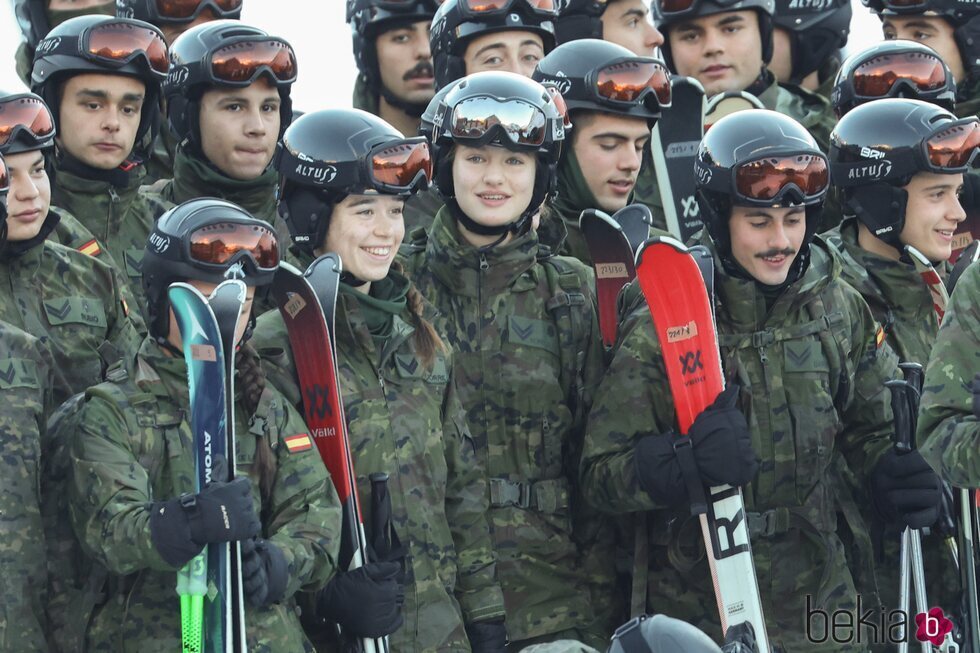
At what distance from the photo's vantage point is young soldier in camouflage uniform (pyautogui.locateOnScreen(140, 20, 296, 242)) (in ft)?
26.7

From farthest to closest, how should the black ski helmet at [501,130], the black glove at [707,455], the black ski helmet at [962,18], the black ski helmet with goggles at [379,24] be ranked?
the black ski helmet at [962,18] < the black ski helmet with goggles at [379,24] < the black ski helmet at [501,130] < the black glove at [707,455]

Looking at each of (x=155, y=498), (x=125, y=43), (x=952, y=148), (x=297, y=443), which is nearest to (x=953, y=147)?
(x=952, y=148)

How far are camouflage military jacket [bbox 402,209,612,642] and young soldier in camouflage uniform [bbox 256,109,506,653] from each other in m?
0.27

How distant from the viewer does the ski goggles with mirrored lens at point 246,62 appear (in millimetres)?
8117

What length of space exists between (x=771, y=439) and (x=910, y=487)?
0.55 meters

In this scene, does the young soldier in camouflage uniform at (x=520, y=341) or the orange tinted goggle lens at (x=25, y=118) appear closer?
the orange tinted goggle lens at (x=25, y=118)

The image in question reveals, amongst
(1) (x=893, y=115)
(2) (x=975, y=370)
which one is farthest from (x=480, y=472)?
(1) (x=893, y=115)

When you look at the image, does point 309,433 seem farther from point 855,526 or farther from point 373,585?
point 855,526

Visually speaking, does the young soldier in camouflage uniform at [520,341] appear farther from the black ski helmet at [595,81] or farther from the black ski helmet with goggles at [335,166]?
the black ski helmet at [595,81]

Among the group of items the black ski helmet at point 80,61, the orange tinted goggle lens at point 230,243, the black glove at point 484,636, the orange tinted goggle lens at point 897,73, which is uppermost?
the black ski helmet at point 80,61

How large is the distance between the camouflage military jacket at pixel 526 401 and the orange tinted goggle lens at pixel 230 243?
1064 millimetres

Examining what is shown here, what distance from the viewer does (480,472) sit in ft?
22.7

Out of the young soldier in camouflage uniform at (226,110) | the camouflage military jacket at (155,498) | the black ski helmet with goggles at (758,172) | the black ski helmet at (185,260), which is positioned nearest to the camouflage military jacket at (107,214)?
the young soldier in camouflage uniform at (226,110)

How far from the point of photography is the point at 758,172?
7270 millimetres
